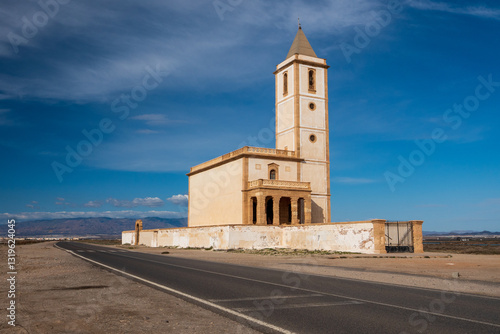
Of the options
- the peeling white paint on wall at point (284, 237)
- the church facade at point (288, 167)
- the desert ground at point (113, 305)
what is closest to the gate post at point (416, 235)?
the peeling white paint on wall at point (284, 237)

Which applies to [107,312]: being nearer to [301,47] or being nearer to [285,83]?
[285,83]

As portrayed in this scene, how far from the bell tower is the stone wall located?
9.78 metres

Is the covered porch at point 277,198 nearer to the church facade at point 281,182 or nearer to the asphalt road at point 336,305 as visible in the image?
the church facade at point 281,182

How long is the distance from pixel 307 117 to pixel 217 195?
14.8 m

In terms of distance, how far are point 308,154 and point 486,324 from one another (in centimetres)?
4347

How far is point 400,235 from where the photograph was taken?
31.8 metres

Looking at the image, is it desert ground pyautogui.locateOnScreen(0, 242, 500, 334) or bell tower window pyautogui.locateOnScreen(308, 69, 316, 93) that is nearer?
desert ground pyautogui.locateOnScreen(0, 242, 500, 334)

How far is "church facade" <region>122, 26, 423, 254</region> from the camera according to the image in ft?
136

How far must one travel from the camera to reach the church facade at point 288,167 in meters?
46.0

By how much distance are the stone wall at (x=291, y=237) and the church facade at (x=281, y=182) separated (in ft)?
0.31

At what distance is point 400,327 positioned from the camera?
288 inches

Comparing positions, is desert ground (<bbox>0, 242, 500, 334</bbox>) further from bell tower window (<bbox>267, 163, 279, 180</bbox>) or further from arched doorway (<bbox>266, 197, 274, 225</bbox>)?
arched doorway (<bbox>266, 197, 274, 225</bbox>)

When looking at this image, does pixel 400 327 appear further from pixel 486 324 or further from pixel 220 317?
pixel 220 317

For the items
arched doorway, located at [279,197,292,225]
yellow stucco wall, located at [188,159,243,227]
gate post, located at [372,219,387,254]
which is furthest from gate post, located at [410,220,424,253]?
yellow stucco wall, located at [188,159,243,227]
